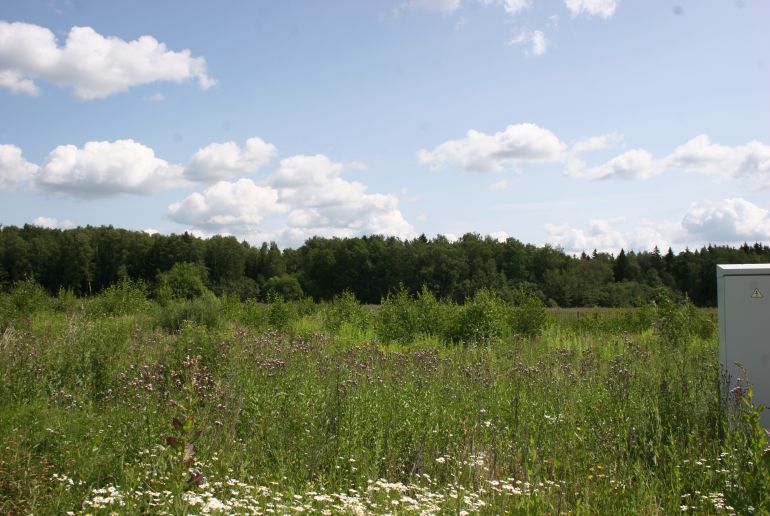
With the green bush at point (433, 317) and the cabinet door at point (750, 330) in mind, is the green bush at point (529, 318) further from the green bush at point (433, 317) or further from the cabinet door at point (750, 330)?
the cabinet door at point (750, 330)

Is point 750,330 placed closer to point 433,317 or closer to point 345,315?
point 433,317

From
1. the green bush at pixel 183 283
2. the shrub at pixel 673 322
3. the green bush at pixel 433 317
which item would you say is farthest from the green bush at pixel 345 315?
the shrub at pixel 673 322

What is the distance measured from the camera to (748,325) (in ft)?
19.4

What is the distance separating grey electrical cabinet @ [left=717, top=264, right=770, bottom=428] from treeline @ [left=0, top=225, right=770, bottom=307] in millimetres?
46271

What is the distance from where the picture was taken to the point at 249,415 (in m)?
5.77

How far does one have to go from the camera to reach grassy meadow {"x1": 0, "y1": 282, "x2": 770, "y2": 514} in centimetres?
396

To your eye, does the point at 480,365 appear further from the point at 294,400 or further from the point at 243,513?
the point at 243,513

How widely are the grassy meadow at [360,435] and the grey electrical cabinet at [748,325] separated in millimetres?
323

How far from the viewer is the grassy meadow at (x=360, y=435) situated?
3.96 m

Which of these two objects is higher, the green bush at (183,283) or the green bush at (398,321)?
the green bush at (183,283)

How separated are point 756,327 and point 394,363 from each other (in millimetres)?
4236

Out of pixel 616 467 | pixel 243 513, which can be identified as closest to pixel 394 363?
pixel 616 467

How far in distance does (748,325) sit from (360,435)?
384 cm

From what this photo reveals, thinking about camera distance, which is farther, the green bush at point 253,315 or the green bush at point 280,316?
the green bush at point 253,315
